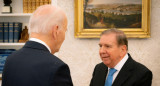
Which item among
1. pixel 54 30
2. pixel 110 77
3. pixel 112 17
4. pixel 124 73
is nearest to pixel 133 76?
pixel 124 73

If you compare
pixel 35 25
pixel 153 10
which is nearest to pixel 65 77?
pixel 35 25

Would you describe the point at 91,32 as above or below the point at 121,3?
below

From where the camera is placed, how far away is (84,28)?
3.54 m

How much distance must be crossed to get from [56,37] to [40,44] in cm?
10

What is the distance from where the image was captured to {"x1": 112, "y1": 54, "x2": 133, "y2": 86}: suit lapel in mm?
2320

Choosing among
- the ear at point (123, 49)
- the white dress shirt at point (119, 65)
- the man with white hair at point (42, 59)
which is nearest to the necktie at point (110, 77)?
the white dress shirt at point (119, 65)

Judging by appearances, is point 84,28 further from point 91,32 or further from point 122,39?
point 122,39

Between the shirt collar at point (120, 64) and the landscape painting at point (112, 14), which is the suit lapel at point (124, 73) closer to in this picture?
the shirt collar at point (120, 64)

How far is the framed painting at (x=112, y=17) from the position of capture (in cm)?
345

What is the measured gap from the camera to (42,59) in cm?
127

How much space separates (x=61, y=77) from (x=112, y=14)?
94.5 inches

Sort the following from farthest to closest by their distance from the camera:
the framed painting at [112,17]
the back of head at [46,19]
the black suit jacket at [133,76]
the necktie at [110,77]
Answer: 1. the framed painting at [112,17]
2. the necktie at [110,77]
3. the black suit jacket at [133,76]
4. the back of head at [46,19]

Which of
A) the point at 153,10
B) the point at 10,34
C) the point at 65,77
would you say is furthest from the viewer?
the point at 10,34

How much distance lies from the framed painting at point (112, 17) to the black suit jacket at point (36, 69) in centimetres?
222
